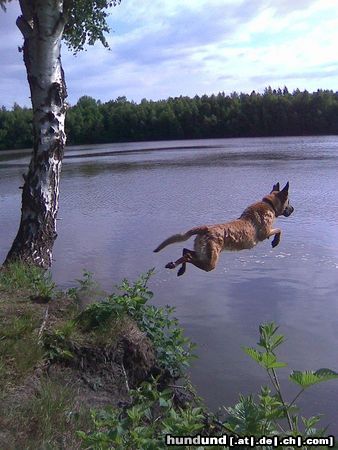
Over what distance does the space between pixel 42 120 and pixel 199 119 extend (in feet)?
208

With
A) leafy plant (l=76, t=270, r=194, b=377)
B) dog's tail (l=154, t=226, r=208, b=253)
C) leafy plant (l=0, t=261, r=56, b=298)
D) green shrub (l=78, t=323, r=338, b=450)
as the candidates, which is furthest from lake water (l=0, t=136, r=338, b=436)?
green shrub (l=78, t=323, r=338, b=450)

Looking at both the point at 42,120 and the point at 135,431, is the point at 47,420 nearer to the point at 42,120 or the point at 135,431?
the point at 135,431

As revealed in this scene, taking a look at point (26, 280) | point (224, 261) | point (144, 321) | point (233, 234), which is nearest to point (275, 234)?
point (233, 234)

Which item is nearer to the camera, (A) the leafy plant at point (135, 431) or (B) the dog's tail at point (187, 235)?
(A) the leafy plant at point (135, 431)

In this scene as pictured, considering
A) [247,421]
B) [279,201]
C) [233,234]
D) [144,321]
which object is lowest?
[144,321]

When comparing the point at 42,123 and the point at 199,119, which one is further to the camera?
the point at 199,119

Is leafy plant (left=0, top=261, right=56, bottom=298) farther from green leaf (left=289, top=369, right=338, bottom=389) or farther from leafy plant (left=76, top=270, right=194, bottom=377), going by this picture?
green leaf (left=289, top=369, right=338, bottom=389)

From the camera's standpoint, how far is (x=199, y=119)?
72.1 m

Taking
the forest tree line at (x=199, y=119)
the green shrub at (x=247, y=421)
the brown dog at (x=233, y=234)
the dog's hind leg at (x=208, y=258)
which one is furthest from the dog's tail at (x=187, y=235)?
the forest tree line at (x=199, y=119)

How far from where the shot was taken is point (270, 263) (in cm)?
1447

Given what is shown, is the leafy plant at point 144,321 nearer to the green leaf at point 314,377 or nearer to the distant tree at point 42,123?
the distant tree at point 42,123

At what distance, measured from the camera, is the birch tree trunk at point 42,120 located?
9570mm

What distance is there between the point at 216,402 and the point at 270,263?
6.71 m

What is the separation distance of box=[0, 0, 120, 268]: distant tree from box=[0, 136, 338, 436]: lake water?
113 inches
